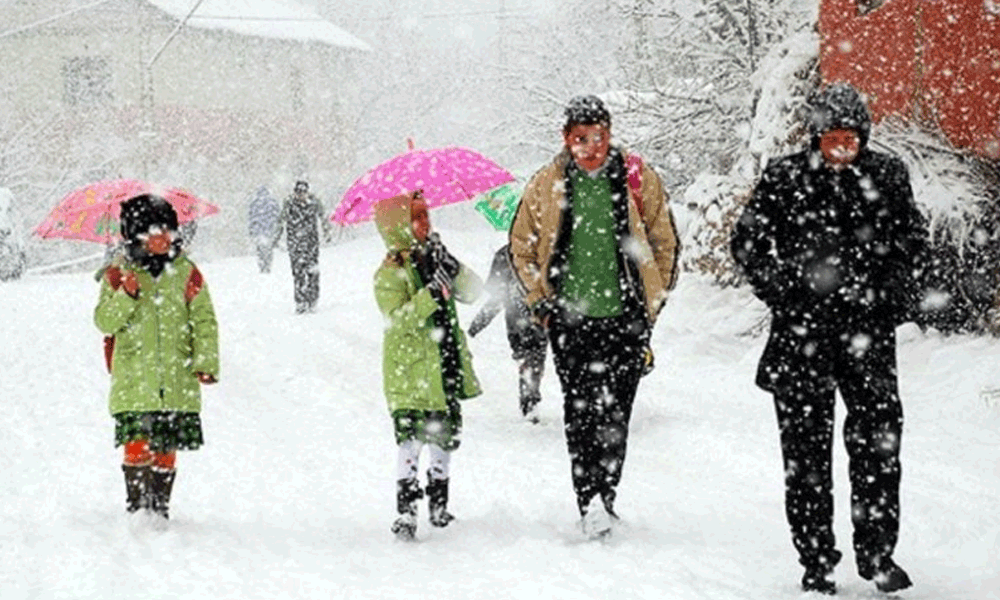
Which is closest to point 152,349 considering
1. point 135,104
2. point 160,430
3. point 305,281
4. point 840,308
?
point 160,430

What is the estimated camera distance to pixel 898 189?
4.67m

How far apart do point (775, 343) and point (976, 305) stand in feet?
21.2

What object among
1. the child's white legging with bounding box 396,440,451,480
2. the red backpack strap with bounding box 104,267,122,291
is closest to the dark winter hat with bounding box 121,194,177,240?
the red backpack strap with bounding box 104,267,122,291

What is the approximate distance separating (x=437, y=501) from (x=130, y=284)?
185 cm

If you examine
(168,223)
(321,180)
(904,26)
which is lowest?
(321,180)

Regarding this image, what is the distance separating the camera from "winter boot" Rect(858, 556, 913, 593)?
458cm

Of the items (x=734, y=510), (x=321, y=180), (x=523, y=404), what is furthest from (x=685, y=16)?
(x=321, y=180)

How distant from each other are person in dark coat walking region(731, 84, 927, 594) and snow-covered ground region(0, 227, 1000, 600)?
0.94ft

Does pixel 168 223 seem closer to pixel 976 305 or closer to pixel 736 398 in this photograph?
pixel 736 398

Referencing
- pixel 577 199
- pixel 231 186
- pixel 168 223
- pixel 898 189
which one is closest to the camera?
pixel 898 189

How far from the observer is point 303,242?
1788 cm

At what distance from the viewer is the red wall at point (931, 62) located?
10.8 metres

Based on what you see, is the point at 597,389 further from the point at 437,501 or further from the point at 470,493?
the point at 470,493

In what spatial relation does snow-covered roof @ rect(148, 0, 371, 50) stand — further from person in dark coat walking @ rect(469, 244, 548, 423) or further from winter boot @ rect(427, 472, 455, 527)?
winter boot @ rect(427, 472, 455, 527)
